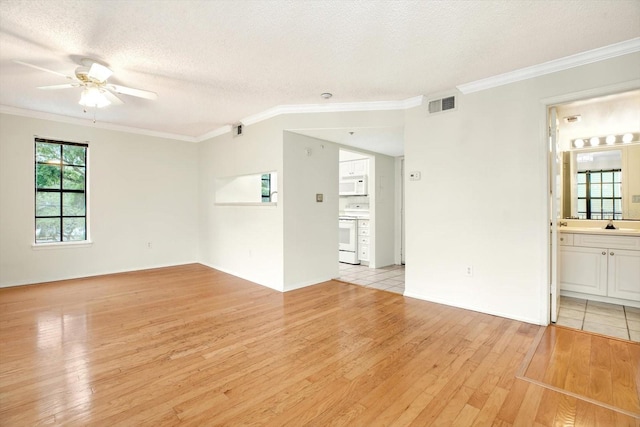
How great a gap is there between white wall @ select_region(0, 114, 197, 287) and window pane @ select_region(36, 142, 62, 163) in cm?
17

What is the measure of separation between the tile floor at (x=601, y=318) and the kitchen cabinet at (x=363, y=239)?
3.04m

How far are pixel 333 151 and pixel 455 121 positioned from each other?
191 cm

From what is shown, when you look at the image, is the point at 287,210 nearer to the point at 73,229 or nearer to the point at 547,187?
the point at 547,187

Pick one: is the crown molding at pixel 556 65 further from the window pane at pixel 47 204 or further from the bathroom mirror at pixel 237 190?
the window pane at pixel 47 204

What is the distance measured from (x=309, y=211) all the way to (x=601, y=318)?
3511mm

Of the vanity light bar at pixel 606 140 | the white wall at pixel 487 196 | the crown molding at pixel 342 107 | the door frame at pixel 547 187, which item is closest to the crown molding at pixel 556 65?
the white wall at pixel 487 196

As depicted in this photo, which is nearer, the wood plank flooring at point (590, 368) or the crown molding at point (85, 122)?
the wood plank flooring at point (590, 368)

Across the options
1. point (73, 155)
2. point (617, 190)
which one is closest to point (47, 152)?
point (73, 155)

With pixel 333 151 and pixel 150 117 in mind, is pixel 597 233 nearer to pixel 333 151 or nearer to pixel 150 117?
pixel 333 151

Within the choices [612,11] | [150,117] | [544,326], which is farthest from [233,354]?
[150,117]

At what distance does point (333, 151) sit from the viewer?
491 cm

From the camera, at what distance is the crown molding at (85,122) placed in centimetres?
446

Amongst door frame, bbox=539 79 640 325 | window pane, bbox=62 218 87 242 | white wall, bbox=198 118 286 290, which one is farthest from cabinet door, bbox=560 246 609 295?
window pane, bbox=62 218 87 242

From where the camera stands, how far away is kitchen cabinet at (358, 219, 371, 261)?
6.02 metres
